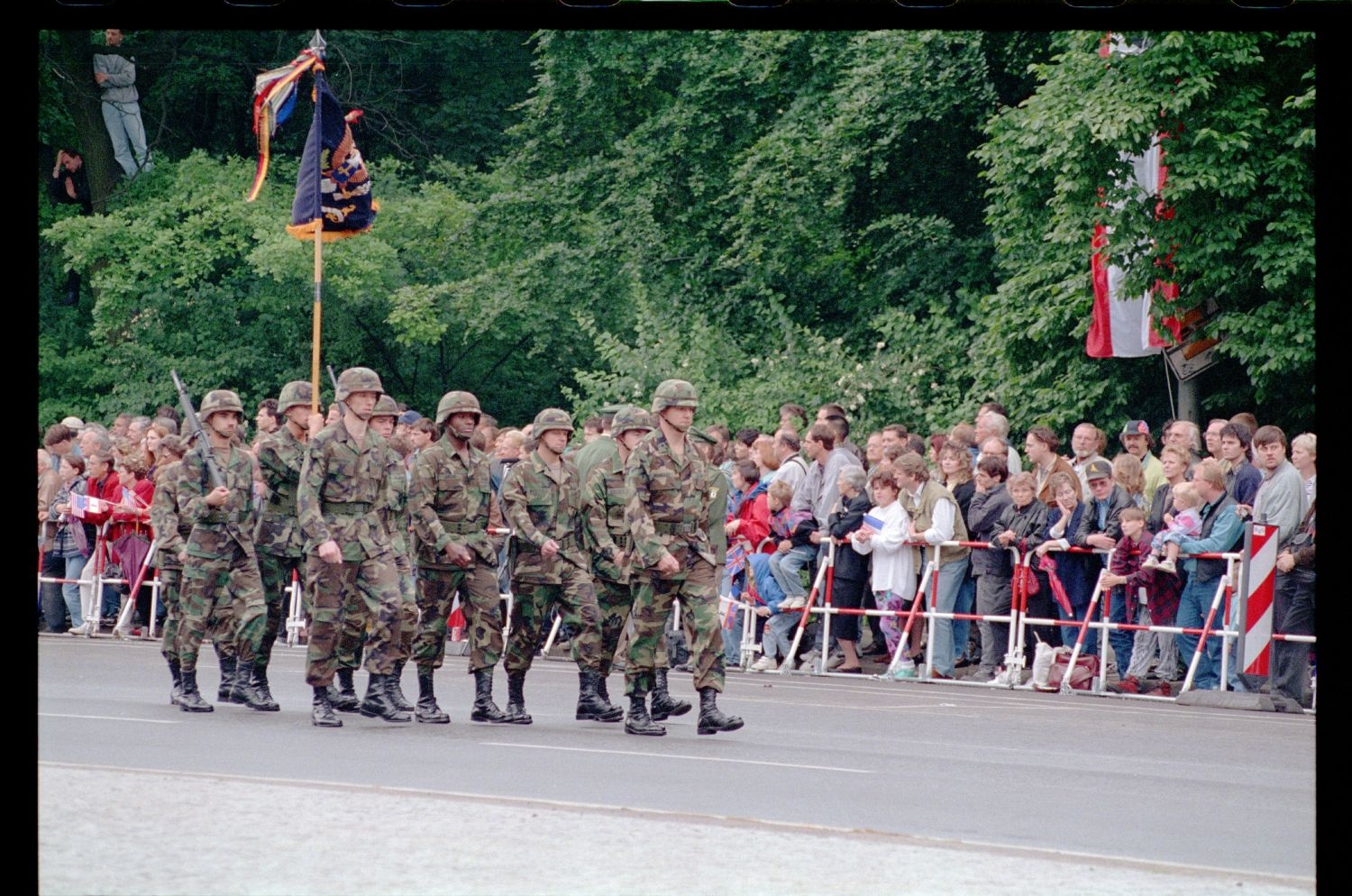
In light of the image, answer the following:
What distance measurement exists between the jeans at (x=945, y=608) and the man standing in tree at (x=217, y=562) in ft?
19.2

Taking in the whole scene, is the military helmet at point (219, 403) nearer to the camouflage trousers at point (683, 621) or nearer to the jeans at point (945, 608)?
the camouflage trousers at point (683, 621)

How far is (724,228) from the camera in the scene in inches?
1256

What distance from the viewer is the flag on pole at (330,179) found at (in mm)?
23188

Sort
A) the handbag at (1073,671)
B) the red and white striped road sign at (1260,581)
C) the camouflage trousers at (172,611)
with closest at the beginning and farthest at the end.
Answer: the camouflage trousers at (172,611) → the red and white striped road sign at (1260,581) → the handbag at (1073,671)

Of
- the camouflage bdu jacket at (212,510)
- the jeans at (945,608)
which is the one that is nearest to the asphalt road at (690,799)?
the camouflage bdu jacket at (212,510)

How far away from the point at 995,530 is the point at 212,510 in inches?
257

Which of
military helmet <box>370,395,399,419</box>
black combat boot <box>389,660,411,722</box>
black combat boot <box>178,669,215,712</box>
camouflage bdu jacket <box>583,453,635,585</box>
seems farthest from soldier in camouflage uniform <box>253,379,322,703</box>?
camouflage bdu jacket <box>583,453,635,585</box>

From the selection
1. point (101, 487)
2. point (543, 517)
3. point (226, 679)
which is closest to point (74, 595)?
point (101, 487)

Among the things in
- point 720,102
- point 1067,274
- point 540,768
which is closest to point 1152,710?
point 540,768

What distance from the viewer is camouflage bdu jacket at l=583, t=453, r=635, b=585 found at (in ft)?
44.8

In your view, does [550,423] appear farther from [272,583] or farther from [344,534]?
[272,583]

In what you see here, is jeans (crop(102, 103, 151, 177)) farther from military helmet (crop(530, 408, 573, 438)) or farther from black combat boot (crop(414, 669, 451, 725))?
black combat boot (crop(414, 669, 451, 725))

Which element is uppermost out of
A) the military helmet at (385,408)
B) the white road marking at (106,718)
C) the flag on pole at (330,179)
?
the flag on pole at (330,179)

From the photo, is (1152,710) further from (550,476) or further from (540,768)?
(540,768)
